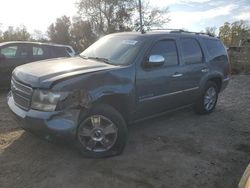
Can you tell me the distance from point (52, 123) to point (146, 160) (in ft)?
4.98

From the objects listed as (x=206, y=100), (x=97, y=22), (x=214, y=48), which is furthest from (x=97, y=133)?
(x=97, y=22)

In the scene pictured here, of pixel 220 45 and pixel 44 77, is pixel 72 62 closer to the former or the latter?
pixel 44 77

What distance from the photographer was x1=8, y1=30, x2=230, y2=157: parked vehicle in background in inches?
168

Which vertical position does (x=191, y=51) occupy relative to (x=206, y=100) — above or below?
above

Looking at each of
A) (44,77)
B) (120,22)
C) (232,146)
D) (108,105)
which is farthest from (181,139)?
(120,22)

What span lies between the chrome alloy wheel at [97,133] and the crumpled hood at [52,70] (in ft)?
2.35

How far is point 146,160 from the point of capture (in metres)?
4.75

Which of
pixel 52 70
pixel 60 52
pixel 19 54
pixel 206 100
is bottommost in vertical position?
pixel 206 100

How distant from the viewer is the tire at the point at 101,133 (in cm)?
457

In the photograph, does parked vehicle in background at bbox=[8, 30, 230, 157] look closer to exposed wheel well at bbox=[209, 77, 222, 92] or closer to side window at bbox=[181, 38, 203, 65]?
side window at bbox=[181, 38, 203, 65]

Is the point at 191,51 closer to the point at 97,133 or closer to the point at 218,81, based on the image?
the point at 218,81

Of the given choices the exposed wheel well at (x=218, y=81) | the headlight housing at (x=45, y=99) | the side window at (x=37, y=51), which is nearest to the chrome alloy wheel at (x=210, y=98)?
the exposed wheel well at (x=218, y=81)

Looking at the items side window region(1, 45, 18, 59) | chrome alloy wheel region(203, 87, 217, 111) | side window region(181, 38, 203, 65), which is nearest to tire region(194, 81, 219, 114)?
chrome alloy wheel region(203, 87, 217, 111)

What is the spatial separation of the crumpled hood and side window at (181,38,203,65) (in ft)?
6.29
